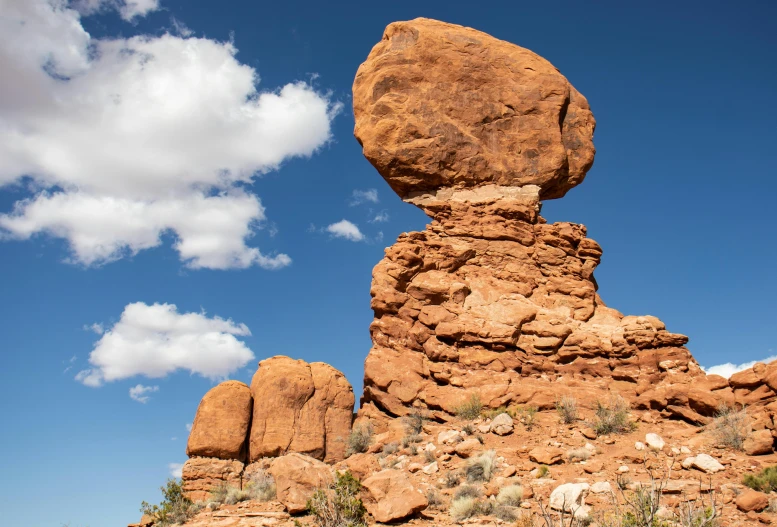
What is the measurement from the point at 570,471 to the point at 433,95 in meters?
12.4

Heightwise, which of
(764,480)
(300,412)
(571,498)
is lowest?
(571,498)

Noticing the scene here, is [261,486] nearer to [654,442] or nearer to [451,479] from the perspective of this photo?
[451,479]

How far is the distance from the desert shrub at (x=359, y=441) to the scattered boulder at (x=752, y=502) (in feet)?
28.3

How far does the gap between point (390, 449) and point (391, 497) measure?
3.42 metres

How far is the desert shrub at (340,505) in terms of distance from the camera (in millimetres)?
11734

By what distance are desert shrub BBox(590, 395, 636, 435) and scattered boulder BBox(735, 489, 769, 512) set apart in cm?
373

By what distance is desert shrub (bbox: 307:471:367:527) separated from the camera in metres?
11.7

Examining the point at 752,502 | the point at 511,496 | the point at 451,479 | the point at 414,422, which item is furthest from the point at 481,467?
the point at 752,502

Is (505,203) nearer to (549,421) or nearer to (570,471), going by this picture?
(549,421)

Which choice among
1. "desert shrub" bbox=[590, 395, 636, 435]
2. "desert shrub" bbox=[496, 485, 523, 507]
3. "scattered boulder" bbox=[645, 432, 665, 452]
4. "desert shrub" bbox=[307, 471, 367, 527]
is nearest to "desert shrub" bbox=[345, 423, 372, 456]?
"desert shrub" bbox=[307, 471, 367, 527]

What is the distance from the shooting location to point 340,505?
12.0 metres

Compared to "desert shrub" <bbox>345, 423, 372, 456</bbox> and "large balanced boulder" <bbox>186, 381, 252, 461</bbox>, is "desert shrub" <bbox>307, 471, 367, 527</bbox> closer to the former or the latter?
"desert shrub" <bbox>345, 423, 372, 456</bbox>

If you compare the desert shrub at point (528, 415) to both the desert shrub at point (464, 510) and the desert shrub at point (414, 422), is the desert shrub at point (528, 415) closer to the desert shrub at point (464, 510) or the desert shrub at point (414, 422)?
the desert shrub at point (414, 422)

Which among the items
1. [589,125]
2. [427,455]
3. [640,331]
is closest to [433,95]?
[589,125]
